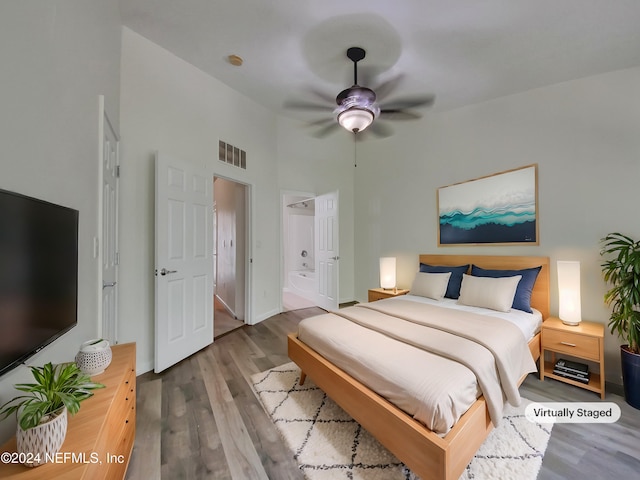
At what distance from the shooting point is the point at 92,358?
50.6 inches

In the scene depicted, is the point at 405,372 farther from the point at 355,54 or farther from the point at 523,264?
the point at 355,54

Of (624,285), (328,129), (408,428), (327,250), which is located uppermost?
(328,129)

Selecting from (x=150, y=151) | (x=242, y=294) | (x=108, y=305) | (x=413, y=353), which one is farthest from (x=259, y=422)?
(x=150, y=151)

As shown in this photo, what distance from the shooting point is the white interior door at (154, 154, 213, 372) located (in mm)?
2496

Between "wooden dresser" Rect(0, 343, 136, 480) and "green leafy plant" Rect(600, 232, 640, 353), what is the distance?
11.0 ft

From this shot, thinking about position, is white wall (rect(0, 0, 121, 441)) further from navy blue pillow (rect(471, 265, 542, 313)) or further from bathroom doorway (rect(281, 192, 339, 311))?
navy blue pillow (rect(471, 265, 542, 313))

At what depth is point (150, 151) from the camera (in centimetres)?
261

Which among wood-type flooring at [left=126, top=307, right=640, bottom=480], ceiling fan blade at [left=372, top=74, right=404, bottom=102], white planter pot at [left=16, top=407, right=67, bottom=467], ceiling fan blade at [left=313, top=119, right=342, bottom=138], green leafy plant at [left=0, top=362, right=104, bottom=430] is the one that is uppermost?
ceiling fan blade at [left=372, top=74, right=404, bottom=102]

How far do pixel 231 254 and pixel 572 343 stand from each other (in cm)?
433

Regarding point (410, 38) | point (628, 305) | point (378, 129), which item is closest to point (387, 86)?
point (378, 129)

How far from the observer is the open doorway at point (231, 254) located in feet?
12.5

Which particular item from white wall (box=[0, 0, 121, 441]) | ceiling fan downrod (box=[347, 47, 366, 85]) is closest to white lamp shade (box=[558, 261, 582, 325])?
ceiling fan downrod (box=[347, 47, 366, 85])

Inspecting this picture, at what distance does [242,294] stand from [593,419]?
12.6 feet

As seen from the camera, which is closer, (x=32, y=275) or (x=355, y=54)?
(x=32, y=275)
